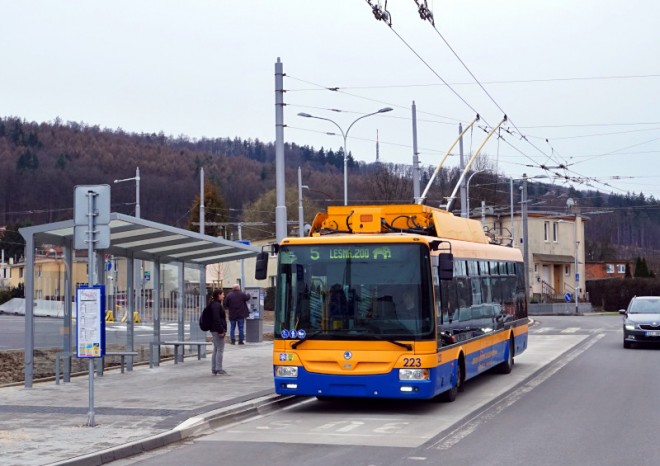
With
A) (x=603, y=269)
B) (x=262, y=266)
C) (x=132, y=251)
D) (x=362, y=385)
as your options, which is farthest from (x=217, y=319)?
(x=603, y=269)

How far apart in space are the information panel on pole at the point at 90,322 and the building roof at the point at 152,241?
2.57 meters

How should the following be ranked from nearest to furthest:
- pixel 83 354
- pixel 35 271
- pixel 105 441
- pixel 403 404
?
pixel 105 441 < pixel 83 354 < pixel 403 404 < pixel 35 271

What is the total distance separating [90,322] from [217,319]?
6.88 m

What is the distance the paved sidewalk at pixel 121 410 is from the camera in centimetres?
1063

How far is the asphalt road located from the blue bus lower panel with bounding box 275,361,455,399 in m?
A: 0.36

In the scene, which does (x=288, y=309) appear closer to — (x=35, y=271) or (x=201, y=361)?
(x=35, y=271)

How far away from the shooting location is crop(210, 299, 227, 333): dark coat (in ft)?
63.1

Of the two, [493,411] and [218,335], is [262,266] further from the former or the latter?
[218,335]

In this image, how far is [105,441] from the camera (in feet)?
36.4

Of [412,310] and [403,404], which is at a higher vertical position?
[412,310]

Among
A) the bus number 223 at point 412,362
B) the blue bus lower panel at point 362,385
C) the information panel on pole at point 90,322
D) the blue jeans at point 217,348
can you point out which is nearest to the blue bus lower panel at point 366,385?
the blue bus lower panel at point 362,385

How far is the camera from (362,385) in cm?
1377

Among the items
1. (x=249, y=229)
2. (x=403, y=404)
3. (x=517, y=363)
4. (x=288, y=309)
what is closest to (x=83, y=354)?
(x=288, y=309)

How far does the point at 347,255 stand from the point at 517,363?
418 inches
